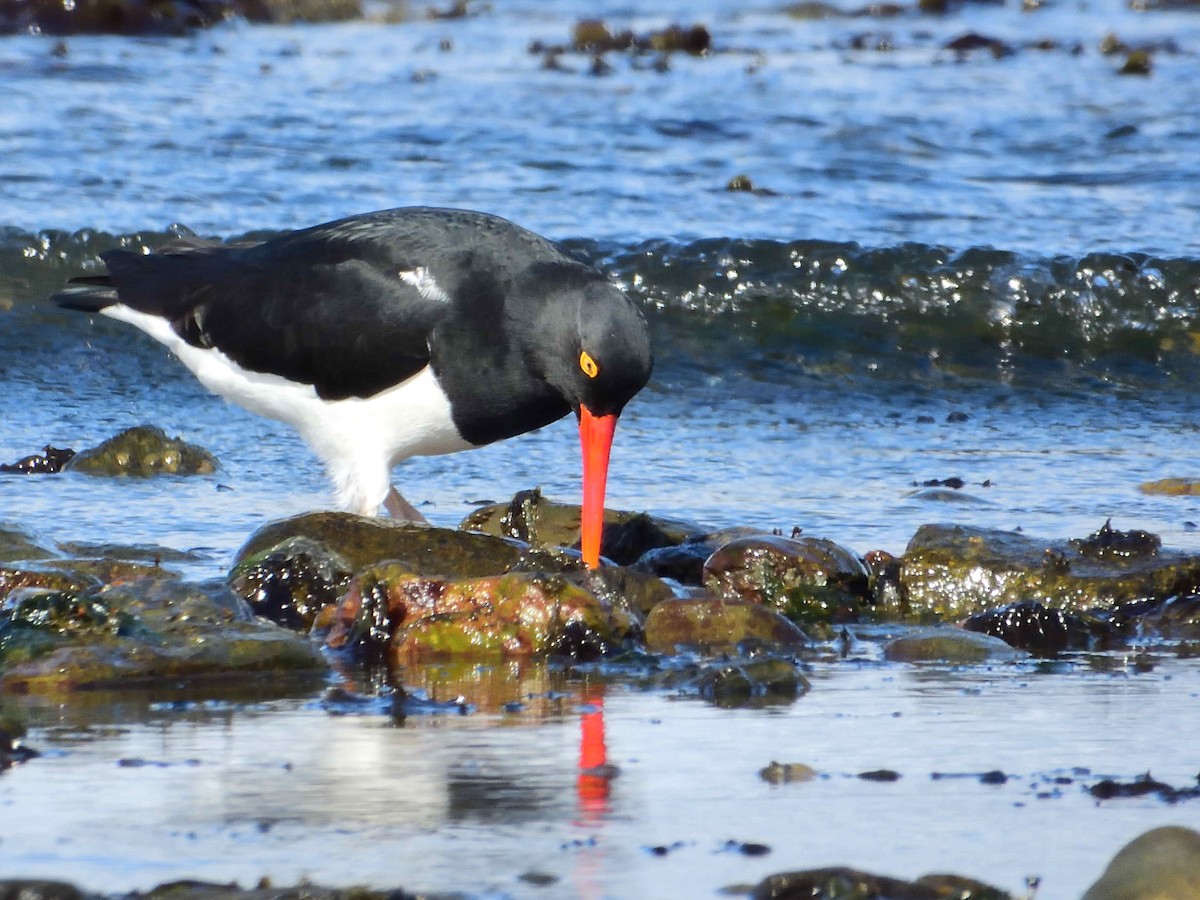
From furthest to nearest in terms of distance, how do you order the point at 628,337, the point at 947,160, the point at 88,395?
the point at 947,160 < the point at 88,395 < the point at 628,337

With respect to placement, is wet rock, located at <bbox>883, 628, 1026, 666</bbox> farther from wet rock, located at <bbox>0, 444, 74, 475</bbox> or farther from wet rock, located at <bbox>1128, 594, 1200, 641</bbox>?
wet rock, located at <bbox>0, 444, 74, 475</bbox>

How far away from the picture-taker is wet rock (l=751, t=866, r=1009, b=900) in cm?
284

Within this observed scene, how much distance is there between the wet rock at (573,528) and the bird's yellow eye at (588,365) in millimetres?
681

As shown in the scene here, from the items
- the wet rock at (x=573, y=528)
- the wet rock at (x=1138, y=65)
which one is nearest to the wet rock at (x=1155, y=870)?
the wet rock at (x=573, y=528)

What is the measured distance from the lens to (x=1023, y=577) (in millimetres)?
5121

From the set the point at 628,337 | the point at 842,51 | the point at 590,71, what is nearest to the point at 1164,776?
the point at 628,337

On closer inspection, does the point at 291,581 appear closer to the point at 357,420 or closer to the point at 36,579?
the point at 36,579

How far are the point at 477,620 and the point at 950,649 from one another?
1186 millimetres

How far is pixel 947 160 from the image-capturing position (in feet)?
39.9

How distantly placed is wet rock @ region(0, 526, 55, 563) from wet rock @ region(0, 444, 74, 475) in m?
1.37

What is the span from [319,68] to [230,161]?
4370 millimetres

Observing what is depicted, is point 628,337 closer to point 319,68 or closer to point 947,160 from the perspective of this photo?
point 947,160

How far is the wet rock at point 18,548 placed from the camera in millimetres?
5102

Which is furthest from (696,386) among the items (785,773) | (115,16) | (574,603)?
(115,16)
